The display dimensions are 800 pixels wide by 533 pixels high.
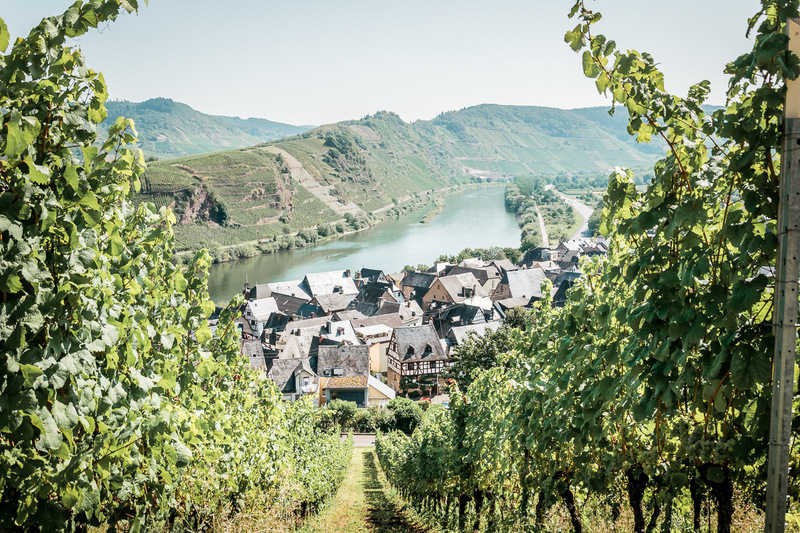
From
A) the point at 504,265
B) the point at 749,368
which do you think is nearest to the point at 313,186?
the point at 504,265

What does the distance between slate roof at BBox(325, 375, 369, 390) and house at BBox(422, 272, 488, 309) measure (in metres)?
22.6

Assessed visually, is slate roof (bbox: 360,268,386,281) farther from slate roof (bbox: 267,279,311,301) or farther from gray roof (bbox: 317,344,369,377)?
gray roof (bbox: 317,344,369,377)

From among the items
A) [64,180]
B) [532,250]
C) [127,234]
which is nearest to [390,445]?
[127,234]

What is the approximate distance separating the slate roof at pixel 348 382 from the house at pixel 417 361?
3.82 m

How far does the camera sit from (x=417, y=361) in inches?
1560

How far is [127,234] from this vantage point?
449 centimetres

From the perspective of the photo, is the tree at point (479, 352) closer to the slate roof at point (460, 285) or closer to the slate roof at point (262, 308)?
the slate roof at point (460, 285)

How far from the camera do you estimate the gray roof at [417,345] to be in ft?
130

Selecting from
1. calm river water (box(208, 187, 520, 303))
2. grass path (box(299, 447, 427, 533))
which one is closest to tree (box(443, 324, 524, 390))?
grass path (box(299, 447, 427, 533))

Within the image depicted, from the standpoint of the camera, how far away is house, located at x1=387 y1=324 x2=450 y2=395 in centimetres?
3956

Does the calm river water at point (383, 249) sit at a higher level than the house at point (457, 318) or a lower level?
higher

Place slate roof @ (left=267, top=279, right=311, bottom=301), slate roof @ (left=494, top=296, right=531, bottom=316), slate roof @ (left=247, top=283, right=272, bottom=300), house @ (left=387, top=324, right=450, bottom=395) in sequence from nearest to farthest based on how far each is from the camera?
house @ (left=387, top=324, right=450, bottom=395), slate roof @ (left=494, top=296, right=531, bottom=316), slate roof @ (left=247, top=283, right=272, bottom=300), slate roof @ (left=267, top=279, right=311, bottom=301)

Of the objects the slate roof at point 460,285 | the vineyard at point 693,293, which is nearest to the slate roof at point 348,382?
the slate roof at point 460,285

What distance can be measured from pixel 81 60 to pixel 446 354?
39471mm
